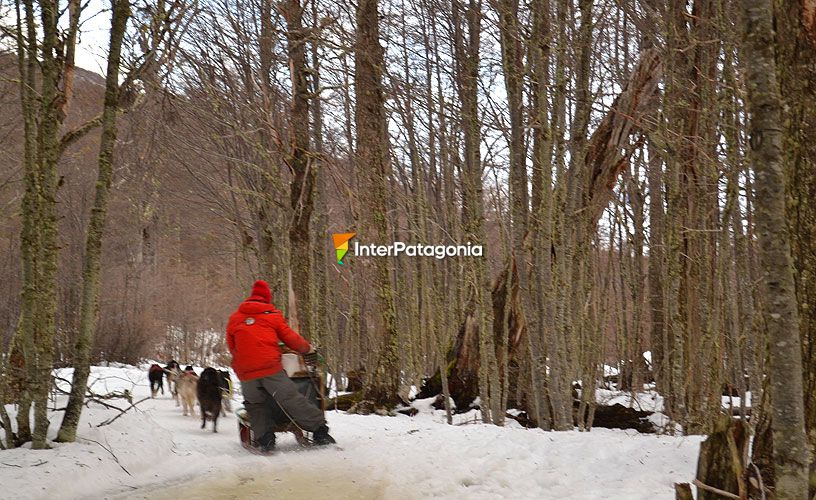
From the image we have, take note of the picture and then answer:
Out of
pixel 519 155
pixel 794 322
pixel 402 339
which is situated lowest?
pixel 402 339

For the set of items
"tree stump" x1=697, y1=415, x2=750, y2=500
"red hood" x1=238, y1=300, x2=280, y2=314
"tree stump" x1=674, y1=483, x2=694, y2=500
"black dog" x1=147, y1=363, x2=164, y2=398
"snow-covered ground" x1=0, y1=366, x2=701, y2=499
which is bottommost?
"black dog" x1=147, y1=363, x2=164, y2=398

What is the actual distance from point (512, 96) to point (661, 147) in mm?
2355

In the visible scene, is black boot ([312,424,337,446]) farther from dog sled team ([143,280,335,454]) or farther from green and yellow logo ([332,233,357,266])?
green and yellow logo ([332,233,357,266])

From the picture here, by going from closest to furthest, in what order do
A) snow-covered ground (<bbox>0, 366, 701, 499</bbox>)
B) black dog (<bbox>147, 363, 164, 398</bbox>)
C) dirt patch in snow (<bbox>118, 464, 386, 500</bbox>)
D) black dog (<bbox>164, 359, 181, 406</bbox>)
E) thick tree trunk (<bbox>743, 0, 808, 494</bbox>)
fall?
1. thick tree trunk (<bbox>743, 0, 808, 494</bbox>)
2. snow-covered ground (<bbox>0, 366, 701, 499</bbox>)
3. dirt patch in snow (<bbox>118, 464, 386, 500</bbox>)
4. black dog (<bbox>164, 359, 181, 406</bbox>)
5. black dog (<bbox>147, 363, 164, 398</bbox>)

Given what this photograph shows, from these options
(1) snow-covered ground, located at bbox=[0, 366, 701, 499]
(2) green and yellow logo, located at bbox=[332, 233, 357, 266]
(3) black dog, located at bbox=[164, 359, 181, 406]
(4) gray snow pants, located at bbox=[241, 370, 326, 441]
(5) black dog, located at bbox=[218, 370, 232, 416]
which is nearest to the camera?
(1) snow-covered ground, located at bbox=[0, 366, 701, 499]

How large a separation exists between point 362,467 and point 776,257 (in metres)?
4.29

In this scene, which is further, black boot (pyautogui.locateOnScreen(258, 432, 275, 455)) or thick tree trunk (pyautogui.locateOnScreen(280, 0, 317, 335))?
thick tree trunk (pyautogui.locateOnScreen(280, 0, 317, 335))

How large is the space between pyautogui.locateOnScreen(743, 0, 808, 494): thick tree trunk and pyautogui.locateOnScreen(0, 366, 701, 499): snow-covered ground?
5.27ft

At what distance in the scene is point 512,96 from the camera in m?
9.55

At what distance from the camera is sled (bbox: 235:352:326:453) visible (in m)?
7.66

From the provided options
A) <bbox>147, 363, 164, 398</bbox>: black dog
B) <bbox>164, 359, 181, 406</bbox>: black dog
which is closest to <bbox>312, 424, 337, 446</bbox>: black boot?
<bbox>164, 359, 181, 406</bbox>: black dog

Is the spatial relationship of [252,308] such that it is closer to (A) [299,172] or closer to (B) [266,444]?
(B) [266,444]

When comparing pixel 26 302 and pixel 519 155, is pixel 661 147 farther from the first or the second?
pixel 26 302

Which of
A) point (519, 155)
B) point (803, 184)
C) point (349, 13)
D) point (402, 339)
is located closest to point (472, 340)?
point (519, 155)
